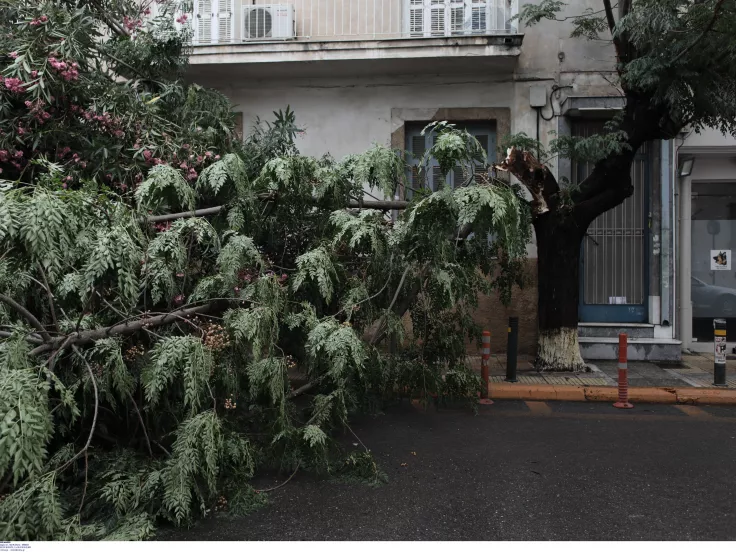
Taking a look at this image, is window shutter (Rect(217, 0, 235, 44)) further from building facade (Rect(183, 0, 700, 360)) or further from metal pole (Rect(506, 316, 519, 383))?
metal pole (Rect(506, 316, 519, 383))

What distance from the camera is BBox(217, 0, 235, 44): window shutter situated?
1116 centimetres

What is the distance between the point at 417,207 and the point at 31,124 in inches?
157

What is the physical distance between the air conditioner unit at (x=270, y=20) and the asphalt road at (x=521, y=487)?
7.32m

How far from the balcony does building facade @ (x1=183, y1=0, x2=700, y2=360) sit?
18 mm

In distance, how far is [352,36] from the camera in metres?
11.1

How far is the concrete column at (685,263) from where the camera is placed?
11.3 metres

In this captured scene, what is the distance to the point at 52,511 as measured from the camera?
354 cm

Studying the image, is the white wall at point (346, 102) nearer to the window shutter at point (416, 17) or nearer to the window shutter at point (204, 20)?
the window shutter at point (416, 17)

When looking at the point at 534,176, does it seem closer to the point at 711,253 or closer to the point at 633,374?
the point at 633,374

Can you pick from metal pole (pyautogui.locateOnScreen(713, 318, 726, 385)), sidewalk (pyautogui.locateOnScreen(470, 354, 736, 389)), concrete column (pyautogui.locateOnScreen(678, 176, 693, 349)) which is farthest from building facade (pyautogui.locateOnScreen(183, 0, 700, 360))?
metal pole (pyautogui.locateOnScreen(713, 318, 726, 385))

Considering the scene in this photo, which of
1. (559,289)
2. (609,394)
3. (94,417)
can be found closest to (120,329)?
(94,417)

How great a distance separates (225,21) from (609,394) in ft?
28.8

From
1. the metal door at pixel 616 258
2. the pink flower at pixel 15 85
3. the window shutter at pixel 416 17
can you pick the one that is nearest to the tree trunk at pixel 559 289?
the metal door at pixel 616 258

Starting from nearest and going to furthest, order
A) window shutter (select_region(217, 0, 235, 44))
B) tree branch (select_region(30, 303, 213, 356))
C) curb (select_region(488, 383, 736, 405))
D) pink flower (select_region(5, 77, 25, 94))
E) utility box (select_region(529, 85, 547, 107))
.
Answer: tree branch (select_region(30, 303, 213, 356)) < pink flower (select_region(5, 77, 25, 94)) < curb (select_region(488, 383, 736, 405)) < utility box (select_region(529, 85, 547, 107)) < window shutter (select_region(217, 0, 235, 44))
